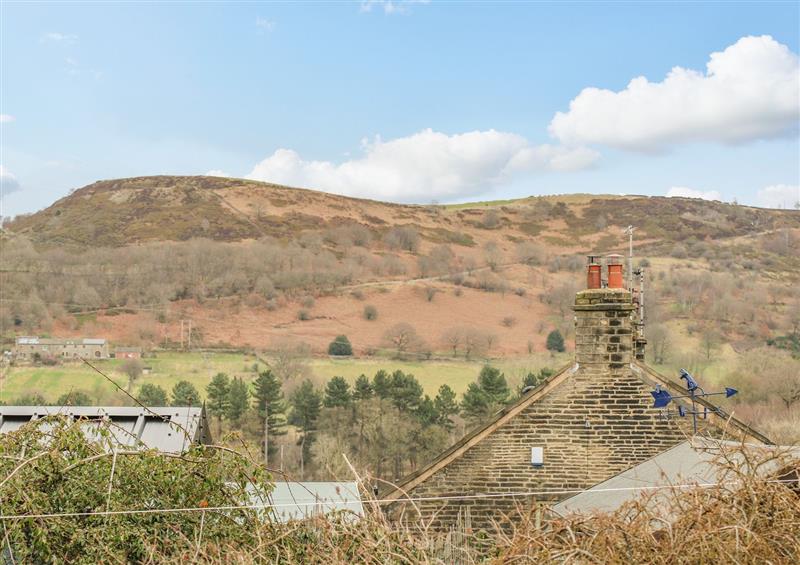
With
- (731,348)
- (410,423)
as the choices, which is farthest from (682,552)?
(731,348)

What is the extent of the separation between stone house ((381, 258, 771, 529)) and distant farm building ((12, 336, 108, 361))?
7242 cm

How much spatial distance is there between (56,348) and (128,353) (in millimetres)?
7865

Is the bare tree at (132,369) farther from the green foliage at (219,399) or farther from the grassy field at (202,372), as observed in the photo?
the green foliage at (219,399)

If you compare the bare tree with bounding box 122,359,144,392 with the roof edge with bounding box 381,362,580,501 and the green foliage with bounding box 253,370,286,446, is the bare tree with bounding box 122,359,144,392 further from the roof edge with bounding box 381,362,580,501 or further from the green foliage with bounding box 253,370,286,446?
the roof edge with bounding box 381,362,580,501

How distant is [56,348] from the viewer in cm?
8275

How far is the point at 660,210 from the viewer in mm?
156375

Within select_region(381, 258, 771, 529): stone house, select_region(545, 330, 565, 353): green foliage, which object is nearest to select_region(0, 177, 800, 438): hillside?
select_region(545, 330, 565, 353): green foliage

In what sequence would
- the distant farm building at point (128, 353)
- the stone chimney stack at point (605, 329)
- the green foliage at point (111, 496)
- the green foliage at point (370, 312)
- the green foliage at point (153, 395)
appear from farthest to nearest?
the green foliage at point (370, 312) → the distant farm building at point (128, 353) → the green foliage at point (153, 395) → the stone chimney stack at point (605, 329) → the green foliage at point (111, 496)

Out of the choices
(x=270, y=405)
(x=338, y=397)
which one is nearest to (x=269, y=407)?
(x=270, y=405)

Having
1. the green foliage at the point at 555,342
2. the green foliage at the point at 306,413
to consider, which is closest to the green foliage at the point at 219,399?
the green foliage at the point at 306,413

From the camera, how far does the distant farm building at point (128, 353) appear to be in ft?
261

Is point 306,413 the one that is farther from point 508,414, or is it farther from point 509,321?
point 509,321

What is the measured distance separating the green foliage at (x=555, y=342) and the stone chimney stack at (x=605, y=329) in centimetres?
8435

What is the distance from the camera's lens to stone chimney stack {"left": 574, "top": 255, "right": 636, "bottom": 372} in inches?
440
